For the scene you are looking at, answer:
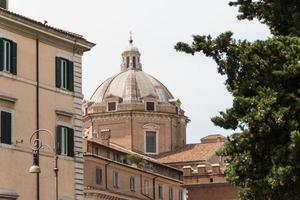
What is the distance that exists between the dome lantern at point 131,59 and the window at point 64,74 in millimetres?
61446

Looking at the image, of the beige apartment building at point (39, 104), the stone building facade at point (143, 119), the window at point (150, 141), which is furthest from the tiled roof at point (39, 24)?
the window at point (150, 141)

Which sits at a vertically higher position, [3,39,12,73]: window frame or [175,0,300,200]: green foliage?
[3,39,12,73]: window frame

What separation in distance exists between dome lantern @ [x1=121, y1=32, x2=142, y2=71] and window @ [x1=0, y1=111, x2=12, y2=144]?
65546mm

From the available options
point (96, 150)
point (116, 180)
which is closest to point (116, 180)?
point (116, 180)

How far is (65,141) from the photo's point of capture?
→ 3903 cm

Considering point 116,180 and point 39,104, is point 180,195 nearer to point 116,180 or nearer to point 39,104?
point 116,180

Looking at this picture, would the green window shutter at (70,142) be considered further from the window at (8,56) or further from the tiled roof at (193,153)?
the tiled roof at (193,153)

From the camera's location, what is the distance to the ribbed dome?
9700cm

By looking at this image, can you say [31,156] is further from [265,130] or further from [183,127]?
[183,127]

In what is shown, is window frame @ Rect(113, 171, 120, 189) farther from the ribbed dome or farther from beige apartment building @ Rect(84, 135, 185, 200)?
the ribbed dome

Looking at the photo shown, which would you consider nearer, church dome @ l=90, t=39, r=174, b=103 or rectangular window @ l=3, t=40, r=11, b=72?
rectangular window @ l=3, t=40, r=11, b=72

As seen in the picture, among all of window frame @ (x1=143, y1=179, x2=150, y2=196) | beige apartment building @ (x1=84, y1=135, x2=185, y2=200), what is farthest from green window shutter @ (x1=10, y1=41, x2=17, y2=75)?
window frame @ (x1=143, y1=179, x2=150, y2=196)

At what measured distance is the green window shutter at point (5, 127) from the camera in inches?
1399

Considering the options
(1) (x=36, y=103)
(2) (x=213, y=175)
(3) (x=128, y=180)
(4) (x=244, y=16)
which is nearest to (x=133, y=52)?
(2) (x=213, y=175)
